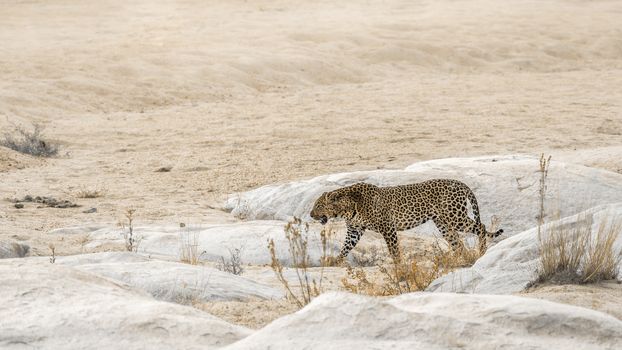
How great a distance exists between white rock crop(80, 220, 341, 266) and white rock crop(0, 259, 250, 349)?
3.61 m

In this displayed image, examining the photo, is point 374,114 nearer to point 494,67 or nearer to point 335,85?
point 335,85

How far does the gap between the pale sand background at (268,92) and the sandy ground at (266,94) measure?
1.9 inches

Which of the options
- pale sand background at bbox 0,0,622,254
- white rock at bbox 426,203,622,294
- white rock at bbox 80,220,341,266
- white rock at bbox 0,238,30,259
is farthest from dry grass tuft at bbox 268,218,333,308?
pale sand background at bbox 0,0,622,254

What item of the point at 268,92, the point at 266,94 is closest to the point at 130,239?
the point at 266,94

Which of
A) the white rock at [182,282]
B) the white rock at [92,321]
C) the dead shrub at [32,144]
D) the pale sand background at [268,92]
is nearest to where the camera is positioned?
the white rock at [92,321]

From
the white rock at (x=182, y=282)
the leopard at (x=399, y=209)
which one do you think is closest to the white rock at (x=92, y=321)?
the white rock at (x=182, y=282)

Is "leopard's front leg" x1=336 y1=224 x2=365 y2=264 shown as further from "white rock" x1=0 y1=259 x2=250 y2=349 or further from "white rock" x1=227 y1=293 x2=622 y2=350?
"white rock" x1=227 y1=293 x2=622 y2=350

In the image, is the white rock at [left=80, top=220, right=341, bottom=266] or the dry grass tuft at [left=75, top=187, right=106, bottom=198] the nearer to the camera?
the white rock at [left=80, top=220, right=341, bottom=266]

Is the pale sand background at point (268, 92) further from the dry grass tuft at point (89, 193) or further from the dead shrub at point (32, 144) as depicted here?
the dead shrub at point (32, 144)

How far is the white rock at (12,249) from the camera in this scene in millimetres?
7887

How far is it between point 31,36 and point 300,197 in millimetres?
15294

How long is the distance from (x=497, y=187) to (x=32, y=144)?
6.56m

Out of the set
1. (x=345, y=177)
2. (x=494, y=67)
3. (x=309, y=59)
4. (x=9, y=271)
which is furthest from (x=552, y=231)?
(x=494, y=67)

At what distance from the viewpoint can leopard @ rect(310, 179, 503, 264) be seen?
29.7 ft
